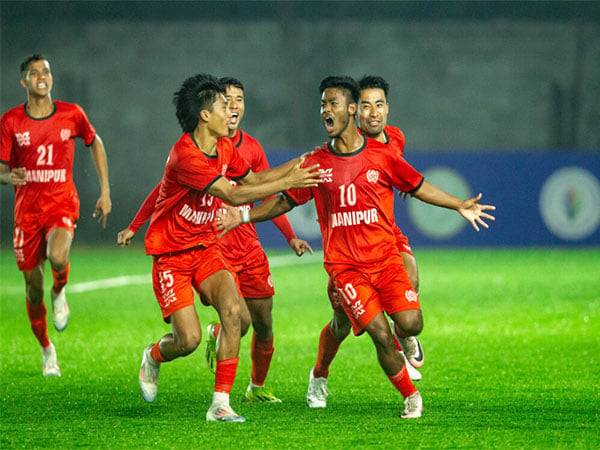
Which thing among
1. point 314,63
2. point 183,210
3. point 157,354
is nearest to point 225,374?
point 157,354

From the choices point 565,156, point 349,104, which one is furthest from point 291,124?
point 349,104

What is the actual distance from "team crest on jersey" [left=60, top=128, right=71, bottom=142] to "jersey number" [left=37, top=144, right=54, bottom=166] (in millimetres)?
150

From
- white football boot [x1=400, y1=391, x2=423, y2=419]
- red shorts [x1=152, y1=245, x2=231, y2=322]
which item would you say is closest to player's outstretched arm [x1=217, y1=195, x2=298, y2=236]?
red shorts [x1=152, y1=245, x2=231, y2=322]

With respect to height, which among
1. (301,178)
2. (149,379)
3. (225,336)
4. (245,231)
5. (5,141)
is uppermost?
(5,141)

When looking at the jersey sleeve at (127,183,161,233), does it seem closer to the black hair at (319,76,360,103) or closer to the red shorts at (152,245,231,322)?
the red shorts at (152,245,231,322)

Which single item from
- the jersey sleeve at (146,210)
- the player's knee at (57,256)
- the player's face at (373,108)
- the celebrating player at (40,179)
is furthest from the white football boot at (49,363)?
the player's face at (373,108)

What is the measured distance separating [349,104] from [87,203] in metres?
22.4

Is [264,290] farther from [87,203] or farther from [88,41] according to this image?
[88,41]

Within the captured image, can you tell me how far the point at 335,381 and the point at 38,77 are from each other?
364cm

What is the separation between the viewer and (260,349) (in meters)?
8.23

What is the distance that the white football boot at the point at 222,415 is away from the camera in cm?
713

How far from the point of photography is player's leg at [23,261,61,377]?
9695mm

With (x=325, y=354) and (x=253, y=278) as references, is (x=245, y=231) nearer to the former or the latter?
(x=253, y=278)

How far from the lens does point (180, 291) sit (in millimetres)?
7508
